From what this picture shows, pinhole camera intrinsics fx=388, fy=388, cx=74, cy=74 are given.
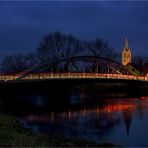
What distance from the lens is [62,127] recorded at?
2775 cm

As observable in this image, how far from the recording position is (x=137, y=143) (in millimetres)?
21453

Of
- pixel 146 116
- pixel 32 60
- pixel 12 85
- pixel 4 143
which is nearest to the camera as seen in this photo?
pixel 4 143

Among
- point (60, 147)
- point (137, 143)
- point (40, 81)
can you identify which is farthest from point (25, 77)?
point (60, 147)

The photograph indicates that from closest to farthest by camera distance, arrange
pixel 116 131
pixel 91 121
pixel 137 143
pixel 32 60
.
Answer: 1. pixel 137 143
2. pixel 116 131
3. pixel 91 121
4. pixel 32 60

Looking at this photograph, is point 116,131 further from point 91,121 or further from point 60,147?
point 60,147

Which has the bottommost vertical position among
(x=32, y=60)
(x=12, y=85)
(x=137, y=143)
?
(x=137, y=143)

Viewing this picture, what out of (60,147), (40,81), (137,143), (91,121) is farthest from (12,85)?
(60,147)

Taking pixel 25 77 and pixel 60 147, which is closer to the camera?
pixel 60 147

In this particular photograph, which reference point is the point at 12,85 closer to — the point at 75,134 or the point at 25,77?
Result: the point at 25,77

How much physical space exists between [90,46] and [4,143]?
8791 cm

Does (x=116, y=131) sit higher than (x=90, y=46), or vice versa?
(x=90, y=46)

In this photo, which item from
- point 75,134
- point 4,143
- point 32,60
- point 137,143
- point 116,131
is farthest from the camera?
point 32,60

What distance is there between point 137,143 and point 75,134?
14.5ft

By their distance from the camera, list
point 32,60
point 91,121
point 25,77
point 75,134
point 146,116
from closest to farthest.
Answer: point 75,134 < point 91,121 < point 146,116 < point 25,77 < point 32,60
